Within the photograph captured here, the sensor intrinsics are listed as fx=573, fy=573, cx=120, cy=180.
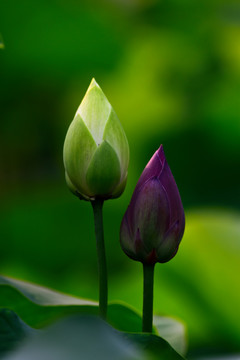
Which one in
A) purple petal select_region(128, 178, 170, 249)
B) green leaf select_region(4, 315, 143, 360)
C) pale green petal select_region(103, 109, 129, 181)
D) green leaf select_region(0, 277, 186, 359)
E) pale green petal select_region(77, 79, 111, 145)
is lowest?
green leaf select_region(0, 277, 186, 359)

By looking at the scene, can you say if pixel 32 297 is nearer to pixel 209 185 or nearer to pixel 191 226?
pixel 191 226

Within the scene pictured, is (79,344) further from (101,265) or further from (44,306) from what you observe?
(44,306)

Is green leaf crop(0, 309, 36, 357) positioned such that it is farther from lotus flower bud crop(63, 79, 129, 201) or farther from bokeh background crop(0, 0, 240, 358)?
bokeh background crop(0, 0, 240, 358)

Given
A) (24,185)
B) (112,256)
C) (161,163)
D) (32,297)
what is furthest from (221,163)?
(161,163)

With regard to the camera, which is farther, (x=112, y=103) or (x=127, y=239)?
(x=112, y=103)

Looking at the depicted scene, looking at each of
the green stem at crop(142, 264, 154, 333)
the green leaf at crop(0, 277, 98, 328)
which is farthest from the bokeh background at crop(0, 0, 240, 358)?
the green stem at crop(142, 264, 154, 333)

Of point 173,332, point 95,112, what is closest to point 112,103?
point 173,332
